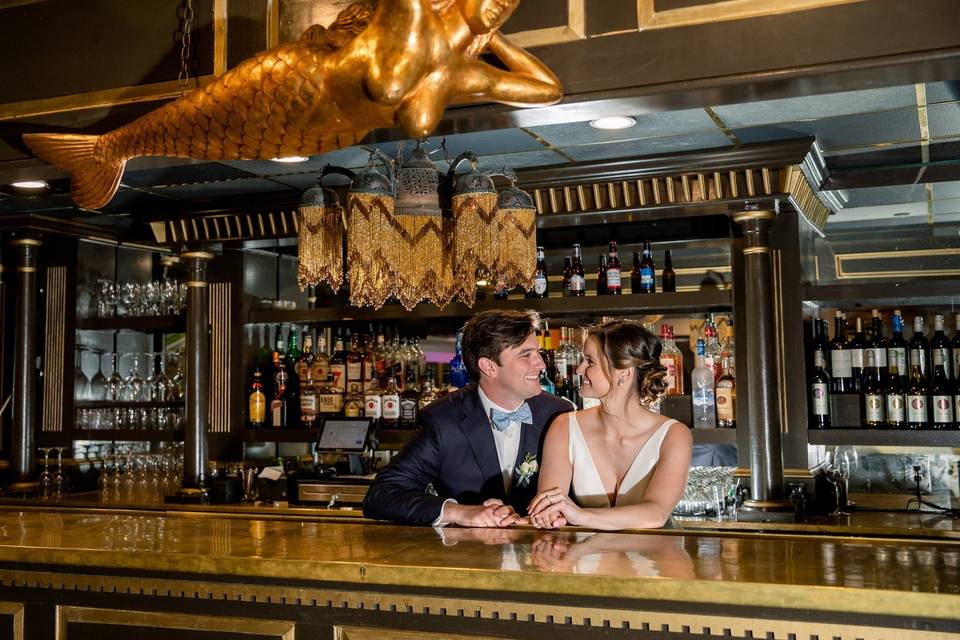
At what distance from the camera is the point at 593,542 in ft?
7.47

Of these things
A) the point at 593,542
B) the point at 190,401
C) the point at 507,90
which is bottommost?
the point at 593,542

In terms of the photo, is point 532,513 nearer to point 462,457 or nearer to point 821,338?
point 462,457

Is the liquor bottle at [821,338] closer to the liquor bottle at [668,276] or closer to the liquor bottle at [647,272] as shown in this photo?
the liquor bottle at [668,276]

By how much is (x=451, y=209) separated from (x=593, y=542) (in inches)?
56.4

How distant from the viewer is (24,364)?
548 cm

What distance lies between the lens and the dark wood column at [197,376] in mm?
5039

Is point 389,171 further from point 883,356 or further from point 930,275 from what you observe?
point 930,275

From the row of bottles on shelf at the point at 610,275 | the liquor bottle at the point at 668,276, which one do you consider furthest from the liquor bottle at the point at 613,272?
the liquor bottle at the point at 668,276

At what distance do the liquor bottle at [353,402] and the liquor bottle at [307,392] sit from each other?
7.3 inches

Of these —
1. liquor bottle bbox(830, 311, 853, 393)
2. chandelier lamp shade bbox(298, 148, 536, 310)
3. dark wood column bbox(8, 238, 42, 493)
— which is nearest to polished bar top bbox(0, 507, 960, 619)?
chandelier lamp shade bbox(298, 148, 536, 310)

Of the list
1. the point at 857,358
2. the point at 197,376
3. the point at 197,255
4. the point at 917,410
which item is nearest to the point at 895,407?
the point at 917,410

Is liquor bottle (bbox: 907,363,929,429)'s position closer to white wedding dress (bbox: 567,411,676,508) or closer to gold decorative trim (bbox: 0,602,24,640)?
white wedding dress (bbox: 567,411,676,508)

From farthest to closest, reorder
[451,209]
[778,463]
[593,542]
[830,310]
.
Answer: [830,310] → [778,463] → [451,209] → [593,542]

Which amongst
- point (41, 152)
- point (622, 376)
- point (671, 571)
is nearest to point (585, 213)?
point (622, 376)
